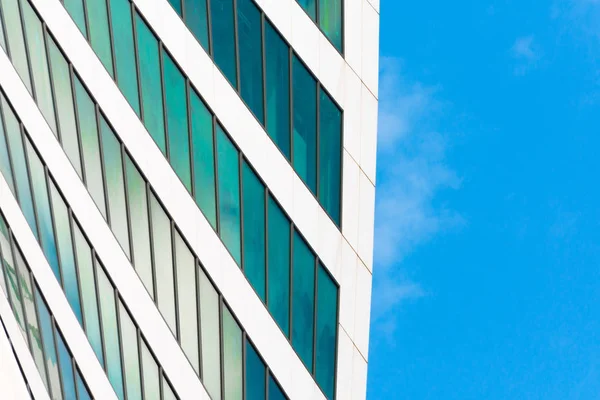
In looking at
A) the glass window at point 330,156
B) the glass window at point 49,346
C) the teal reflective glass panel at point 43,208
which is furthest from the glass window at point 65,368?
the glass window at point 330,156

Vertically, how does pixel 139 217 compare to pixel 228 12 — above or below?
below

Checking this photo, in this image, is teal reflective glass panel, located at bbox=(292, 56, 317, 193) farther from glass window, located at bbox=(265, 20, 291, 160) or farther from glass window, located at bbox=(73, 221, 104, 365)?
glass window, located at bbox=(73, 221, 104, 365)

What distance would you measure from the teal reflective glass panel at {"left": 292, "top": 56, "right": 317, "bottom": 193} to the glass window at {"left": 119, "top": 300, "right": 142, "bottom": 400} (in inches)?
278

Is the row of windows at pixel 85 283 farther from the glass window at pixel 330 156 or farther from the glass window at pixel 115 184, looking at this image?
the glass window at pixel 330 156

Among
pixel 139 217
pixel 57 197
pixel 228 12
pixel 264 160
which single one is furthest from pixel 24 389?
pixel 228 12

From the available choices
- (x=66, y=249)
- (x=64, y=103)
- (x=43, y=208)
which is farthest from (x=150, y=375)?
(x=64, y=103)

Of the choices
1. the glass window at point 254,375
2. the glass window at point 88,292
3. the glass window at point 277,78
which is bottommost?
the glass window at point 254,375

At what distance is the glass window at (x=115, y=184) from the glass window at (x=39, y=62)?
2397 mm

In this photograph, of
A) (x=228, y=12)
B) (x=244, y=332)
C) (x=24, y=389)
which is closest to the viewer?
(x=228, y=12)

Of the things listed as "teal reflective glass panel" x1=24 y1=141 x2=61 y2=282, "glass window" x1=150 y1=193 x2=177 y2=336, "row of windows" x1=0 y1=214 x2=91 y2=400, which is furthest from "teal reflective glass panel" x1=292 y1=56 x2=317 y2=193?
"row of windows" x1=0 y1=214 x2=91 y2=400

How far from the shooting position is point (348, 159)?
1866 cm

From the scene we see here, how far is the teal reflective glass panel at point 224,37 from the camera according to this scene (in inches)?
708

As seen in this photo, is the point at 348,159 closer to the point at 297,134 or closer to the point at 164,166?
the point at 297,134

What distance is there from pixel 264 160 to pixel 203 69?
2933mm
